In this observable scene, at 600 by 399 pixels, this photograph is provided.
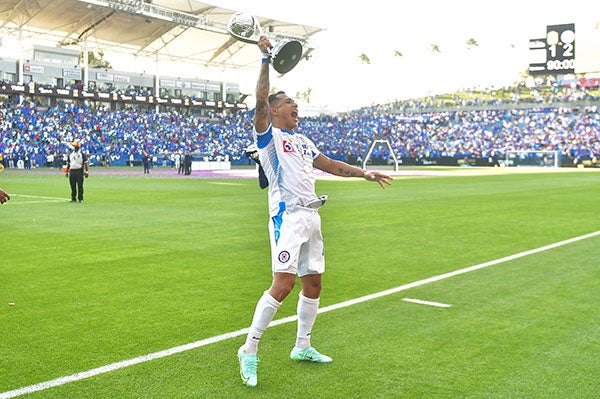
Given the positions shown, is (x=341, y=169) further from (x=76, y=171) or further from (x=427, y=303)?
(x=76, y=171)

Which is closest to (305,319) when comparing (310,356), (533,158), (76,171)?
(310,356)

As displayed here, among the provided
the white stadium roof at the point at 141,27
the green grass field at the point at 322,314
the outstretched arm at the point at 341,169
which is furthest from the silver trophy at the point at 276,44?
the white stadium roof at the point at 141,27

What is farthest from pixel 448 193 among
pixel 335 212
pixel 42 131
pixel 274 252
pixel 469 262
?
pixel 42 131

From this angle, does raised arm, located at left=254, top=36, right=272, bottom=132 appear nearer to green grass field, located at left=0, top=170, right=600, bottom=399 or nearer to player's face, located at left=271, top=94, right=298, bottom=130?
player's face, located at left=271, top=94, right=298, bottom=130

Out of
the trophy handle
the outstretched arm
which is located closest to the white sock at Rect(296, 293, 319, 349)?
the outstretched arm

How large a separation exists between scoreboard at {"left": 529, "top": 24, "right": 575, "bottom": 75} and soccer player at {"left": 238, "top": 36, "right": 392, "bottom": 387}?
77.6 m

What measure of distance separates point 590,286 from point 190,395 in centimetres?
568

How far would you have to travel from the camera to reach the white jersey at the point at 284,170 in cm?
504

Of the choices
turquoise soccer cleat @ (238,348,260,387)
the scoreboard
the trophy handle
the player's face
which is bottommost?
turquoise soccer cleat @ (238,348,260,387)

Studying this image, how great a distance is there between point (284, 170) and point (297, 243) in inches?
24.2

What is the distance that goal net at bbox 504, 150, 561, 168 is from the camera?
64938 mm

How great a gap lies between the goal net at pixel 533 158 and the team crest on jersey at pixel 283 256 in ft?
212

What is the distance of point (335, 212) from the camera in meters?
17.2

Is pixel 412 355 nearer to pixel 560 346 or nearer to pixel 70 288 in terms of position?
pixel 560 346
